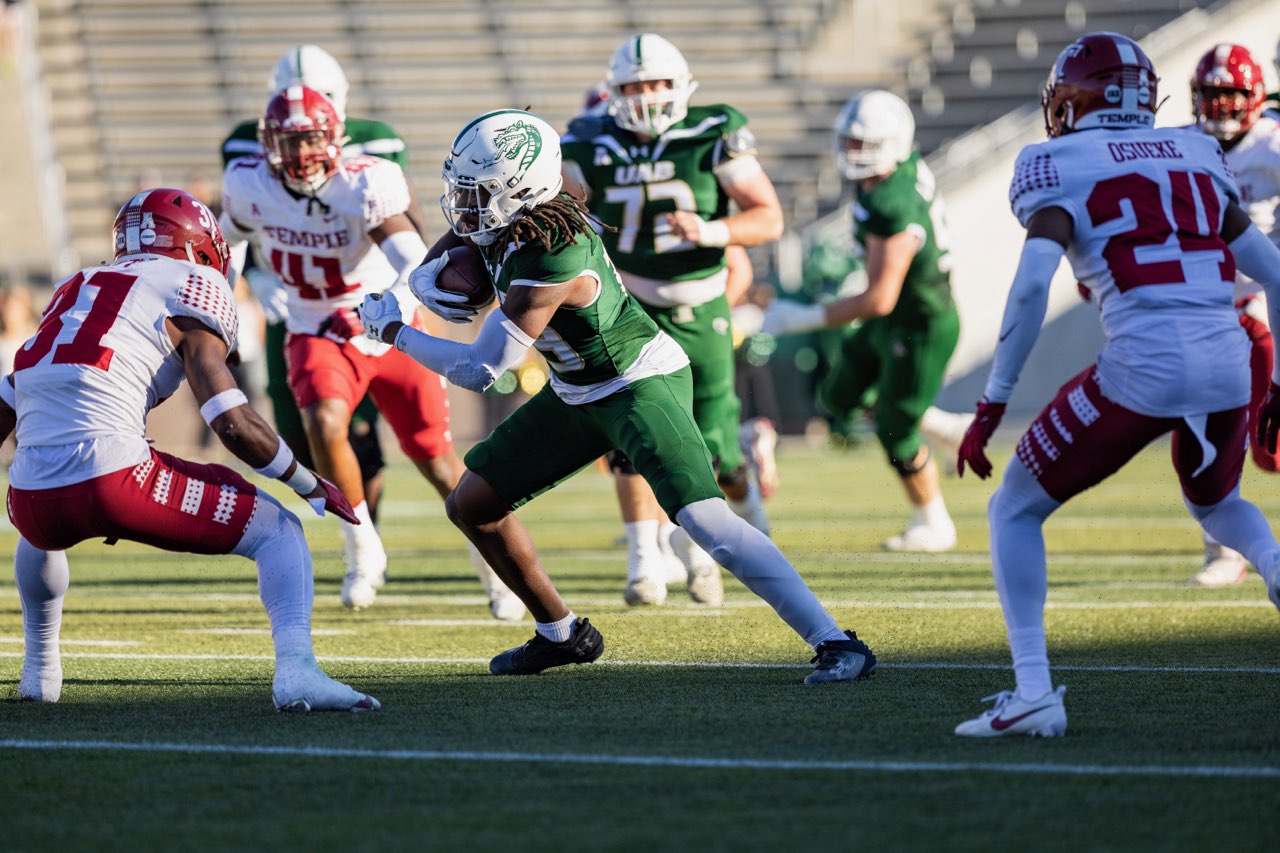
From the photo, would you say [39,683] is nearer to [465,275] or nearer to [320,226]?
[465,275]

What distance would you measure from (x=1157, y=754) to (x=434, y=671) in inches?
89.2

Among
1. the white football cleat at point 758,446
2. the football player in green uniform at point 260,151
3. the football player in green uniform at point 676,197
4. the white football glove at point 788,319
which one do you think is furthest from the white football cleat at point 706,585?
the white football cleat at point 758,446

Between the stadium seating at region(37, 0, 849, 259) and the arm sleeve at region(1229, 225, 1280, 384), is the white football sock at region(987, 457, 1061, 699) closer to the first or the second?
the arm sleeve at region(1229, 225, 1280, 384)

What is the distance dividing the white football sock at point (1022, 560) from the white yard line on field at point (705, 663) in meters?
1.07

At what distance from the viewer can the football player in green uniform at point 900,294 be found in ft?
27.5

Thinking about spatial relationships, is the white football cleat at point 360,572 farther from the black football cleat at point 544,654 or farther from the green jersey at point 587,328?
the green jersey at point 587,328

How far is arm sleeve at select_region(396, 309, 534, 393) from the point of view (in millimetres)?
4738

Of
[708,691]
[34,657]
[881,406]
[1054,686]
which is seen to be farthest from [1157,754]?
[881,406]

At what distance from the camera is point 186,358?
469 cm

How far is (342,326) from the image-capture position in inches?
269

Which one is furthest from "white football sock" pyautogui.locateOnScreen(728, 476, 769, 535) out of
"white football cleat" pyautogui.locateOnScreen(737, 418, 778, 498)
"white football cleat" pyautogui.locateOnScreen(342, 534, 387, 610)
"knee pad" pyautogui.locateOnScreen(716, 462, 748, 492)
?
"white football cleat" pyautogui.locateOnScreen(737, 418, 778, 498)

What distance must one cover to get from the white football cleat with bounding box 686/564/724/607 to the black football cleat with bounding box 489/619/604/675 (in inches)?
62.2

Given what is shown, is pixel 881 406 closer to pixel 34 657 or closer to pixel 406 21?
pixel 34 657

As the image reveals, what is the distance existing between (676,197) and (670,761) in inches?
141
